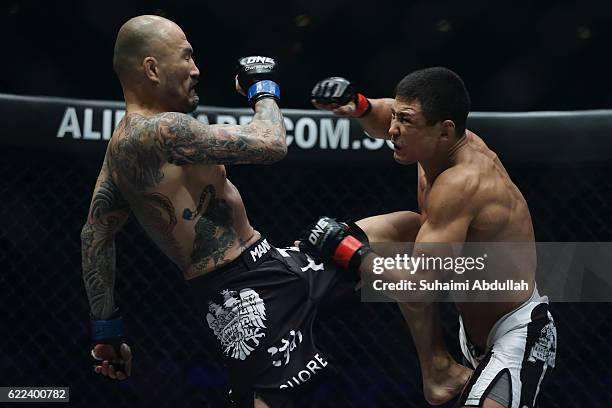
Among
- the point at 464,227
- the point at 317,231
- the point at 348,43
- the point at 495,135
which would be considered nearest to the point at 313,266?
the point at 317,231

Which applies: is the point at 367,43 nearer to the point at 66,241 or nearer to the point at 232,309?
the point at 66,241

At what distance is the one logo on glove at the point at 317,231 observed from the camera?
9.36 feet

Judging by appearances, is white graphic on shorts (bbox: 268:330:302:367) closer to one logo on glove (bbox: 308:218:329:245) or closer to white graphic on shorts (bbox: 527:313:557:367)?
one logo on glove (bbox: 308:218:329:245)

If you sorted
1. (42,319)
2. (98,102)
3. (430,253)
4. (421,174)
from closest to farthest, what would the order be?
(430,253) < (421,174) < (98,102) < (42,319)

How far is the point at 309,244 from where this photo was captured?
2881 mm

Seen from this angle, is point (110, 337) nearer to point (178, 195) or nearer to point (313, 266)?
point (178, 195)

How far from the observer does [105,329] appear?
3.04 meters

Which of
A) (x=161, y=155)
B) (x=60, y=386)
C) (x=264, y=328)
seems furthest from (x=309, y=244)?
(x=60, y=386)

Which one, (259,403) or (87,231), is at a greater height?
(87,231)

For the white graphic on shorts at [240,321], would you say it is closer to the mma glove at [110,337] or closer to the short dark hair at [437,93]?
the mma glove at [110,337]

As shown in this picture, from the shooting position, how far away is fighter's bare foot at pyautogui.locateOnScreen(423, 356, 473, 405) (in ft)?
10.3

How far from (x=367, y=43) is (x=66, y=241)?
1.29 meters

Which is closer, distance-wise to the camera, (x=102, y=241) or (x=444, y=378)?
(x=102, y=241)

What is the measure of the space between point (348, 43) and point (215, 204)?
1400 mm
